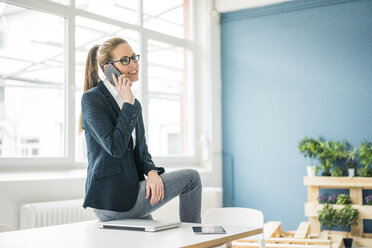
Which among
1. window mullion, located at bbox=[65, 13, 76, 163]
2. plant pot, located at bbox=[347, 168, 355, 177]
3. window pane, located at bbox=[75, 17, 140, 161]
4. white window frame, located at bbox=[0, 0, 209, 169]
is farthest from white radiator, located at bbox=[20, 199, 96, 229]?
plant pot, located at bbox=[347, 168, 355, 177]

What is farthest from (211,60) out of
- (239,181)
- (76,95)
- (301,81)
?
(76,95)

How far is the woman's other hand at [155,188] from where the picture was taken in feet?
5.79

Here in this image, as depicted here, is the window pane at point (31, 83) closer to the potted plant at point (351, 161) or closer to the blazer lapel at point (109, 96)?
the blazer lapel at point (109, 96)

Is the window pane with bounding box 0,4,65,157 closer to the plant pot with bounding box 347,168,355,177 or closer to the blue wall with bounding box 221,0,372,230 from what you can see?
the blue wall with bounding box 221,0,372,230

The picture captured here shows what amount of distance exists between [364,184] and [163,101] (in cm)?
218

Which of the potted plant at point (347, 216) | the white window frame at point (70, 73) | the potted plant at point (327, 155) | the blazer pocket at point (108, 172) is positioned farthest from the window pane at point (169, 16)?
the blazer pocket at point (108, 172)

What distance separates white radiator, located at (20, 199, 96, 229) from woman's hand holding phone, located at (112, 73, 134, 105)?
1676 millimetres

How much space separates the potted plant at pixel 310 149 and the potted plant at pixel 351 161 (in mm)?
302

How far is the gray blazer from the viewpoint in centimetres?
177

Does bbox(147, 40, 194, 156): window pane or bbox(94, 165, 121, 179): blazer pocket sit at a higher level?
bbox(147, 40, 194, 156): window pane

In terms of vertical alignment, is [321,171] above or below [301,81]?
below

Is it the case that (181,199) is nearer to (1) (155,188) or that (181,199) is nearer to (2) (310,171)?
(1) (155,188)

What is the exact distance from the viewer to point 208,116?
Result: 5.38 m

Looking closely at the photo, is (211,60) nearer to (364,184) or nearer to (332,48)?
(332,48)
